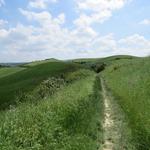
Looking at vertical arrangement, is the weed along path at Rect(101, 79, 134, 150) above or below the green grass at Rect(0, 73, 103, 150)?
below

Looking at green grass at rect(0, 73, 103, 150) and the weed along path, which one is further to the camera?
the weed along path

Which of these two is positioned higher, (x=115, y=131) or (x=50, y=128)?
(x=50, y=128)

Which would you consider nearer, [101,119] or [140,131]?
[140,131]

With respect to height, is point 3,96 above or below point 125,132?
below

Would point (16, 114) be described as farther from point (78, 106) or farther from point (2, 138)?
point (78, 106)

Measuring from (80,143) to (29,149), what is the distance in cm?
326

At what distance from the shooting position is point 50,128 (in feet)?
41.7

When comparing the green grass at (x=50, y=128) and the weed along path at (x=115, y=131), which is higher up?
the green grass at (x=50, y=128)

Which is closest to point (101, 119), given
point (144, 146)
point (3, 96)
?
point (144, 146)

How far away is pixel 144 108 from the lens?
56.6 feet

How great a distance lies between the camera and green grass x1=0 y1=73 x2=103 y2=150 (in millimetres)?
10500

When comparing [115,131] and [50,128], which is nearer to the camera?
[50,128]

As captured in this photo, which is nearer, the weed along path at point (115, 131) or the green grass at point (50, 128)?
the green grass at point (50, 128)

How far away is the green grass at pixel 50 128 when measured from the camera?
10500 mm
